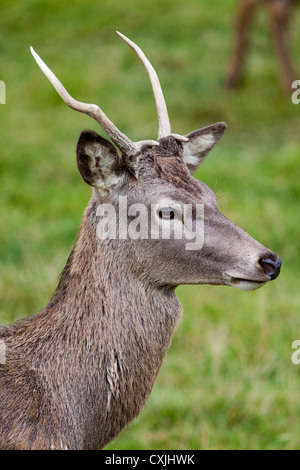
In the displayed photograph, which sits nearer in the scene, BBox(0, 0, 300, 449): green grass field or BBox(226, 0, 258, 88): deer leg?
BBox(0, 0, 300, 449): green grass field

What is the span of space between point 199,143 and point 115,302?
36.3 inches

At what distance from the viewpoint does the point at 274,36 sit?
11.2 meters

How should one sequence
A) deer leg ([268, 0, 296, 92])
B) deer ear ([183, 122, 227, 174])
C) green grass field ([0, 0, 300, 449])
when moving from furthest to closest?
deer leg ([268, 0, 296, 92])
green grass field ([0, 0, 300, 449])
deer ear ([183, 122, 227, 174])

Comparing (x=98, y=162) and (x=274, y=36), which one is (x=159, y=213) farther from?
(x=274, y=36)

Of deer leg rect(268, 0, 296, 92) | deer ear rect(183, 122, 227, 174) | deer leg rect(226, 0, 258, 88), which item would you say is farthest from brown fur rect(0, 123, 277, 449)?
deer leg rect(226, 0, 258, 88)

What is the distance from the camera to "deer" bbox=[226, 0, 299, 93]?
11.0 m

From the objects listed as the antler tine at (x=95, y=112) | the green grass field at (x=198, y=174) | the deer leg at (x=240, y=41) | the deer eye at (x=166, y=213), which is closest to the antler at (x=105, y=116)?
the antler tine at (x=95, y=112)

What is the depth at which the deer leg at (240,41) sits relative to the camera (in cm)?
1132

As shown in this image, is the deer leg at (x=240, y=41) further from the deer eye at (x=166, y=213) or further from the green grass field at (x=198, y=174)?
the deer eye at (x=166, y=213)

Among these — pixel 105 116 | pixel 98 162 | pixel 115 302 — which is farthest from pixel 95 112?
pixel 115 302

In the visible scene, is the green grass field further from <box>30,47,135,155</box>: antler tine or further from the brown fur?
<box>30,47,135,155</box>: antler tine
